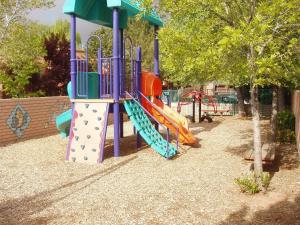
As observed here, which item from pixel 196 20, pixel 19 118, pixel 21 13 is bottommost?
pixel 19 118

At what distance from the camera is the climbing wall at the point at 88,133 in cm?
956

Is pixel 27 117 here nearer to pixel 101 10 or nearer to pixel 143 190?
pixel 101 10

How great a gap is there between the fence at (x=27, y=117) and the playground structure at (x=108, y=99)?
1.82 metres

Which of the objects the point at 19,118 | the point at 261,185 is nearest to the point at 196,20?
the point at 261,185

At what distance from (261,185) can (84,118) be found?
16.5 feet

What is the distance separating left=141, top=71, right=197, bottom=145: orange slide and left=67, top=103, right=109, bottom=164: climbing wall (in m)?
2.20

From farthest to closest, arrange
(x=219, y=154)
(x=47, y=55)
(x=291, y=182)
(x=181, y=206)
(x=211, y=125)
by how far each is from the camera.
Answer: (x=47, y=55) → (x=211, y=125) → (x=219, y=154) → (x=291, y=182) → (x=181, y=206)

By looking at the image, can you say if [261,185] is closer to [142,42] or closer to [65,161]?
[65,161]

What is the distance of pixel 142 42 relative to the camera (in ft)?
130

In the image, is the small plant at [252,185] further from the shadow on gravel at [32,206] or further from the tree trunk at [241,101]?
the tree trunk at [241,101]

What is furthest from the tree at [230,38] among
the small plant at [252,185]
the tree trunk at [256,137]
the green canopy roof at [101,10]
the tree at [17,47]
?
the tree at [17,47]

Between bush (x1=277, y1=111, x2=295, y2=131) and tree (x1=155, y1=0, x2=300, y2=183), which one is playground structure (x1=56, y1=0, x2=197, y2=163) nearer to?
tree (x1=155, y1=0, x2=300, y2=183)

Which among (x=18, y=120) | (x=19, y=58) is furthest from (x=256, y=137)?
(x=19, y=58)

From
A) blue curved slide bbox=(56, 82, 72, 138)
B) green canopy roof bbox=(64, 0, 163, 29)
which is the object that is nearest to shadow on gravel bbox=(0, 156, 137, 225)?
blue curved slide bbox=(56, 82, 72, 138)
